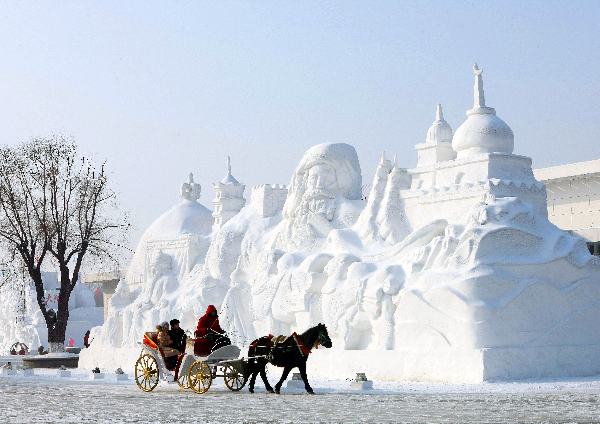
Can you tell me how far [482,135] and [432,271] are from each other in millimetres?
2914

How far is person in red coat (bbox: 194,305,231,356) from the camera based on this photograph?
43.5ft

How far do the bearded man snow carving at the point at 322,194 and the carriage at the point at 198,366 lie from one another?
594 cm

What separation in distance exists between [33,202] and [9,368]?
479 centimetres

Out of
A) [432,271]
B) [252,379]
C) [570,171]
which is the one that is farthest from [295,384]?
[570,171]

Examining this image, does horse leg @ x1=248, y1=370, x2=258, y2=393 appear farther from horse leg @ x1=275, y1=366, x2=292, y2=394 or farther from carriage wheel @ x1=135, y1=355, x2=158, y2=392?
carriage wheel @ x1=135, y1=355, x2=158, y2=392

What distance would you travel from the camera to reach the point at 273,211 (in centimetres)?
2233

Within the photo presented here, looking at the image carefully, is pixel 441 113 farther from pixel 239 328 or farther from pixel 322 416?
pixel 322 416

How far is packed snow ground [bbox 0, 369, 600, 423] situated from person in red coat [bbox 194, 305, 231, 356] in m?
0.63

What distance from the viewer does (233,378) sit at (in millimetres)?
13406

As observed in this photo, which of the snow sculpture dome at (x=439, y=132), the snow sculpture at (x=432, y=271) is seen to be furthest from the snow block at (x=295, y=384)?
the snow sculpture dome at (x=439, y=132)

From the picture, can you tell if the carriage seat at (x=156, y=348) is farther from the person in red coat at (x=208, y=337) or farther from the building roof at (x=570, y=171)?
the building roof at (x=570, y=171)

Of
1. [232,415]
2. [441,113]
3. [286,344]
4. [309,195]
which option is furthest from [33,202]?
[232,415]

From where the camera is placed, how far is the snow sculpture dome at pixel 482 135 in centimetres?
1694

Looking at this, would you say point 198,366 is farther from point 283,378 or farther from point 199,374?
point 283,378
